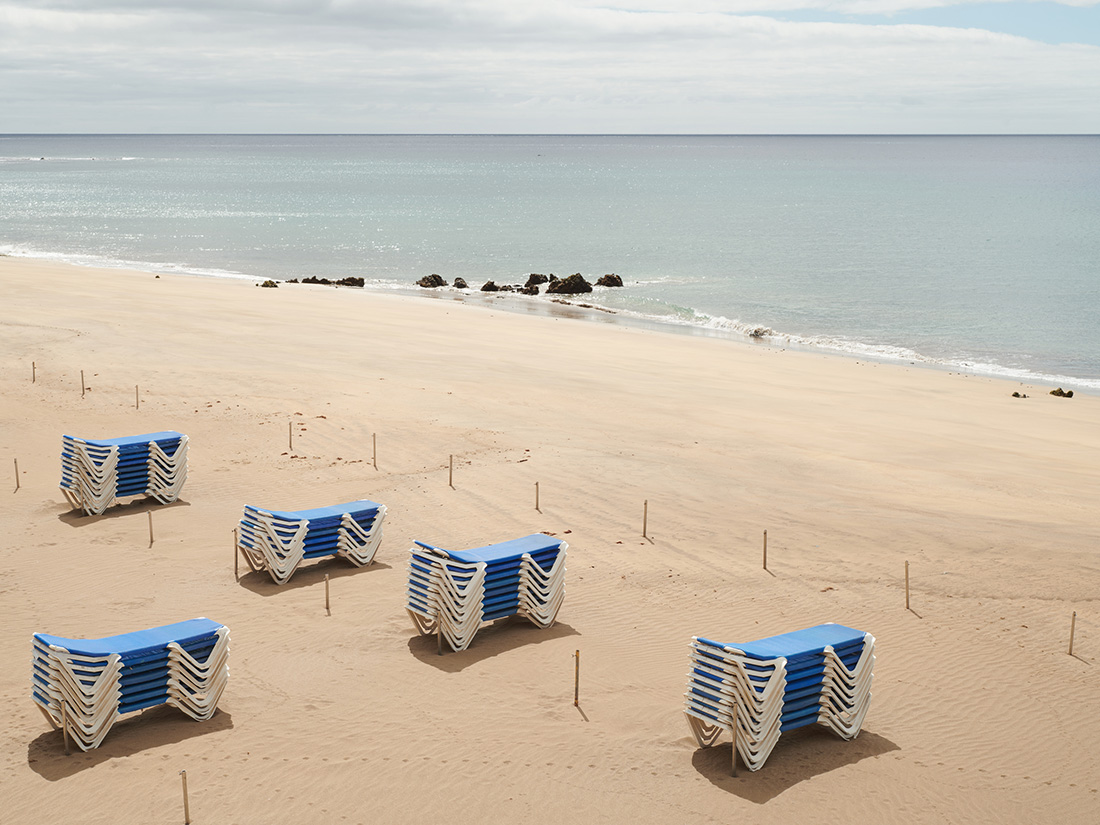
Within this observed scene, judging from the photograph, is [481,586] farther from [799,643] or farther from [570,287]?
[570,287]

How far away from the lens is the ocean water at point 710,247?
154 feet

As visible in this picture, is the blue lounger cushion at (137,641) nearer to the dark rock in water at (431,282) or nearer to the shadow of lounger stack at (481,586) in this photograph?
the shadow of lounger stack at (481,586)

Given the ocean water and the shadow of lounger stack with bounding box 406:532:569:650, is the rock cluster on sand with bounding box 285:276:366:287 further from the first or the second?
the shadow of lounger stack with bounding box 406:532:569:650

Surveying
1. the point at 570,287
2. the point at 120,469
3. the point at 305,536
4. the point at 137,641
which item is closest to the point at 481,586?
the point at 305,536

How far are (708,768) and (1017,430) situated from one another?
18660mm

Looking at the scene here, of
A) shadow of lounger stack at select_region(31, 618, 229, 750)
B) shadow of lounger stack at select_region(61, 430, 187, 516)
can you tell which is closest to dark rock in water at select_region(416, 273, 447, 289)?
shadow of lounger stack at select_region(61, 430, 187, 516)

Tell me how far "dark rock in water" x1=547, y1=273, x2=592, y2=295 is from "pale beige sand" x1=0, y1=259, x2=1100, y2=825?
2607 centimetres

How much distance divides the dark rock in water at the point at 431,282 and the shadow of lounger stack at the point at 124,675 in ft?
158

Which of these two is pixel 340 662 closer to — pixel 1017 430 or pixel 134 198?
pixel 1017 430

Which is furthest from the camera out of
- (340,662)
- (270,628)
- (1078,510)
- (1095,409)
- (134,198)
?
(134,198)

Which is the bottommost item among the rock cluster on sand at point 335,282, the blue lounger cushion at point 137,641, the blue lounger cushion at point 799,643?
the blue lounger cushion at point 137,641

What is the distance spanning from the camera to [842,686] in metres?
10.3

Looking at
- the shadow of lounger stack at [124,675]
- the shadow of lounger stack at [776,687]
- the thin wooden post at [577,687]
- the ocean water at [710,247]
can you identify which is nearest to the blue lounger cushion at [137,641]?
the shadow of lounger stack at [124,675]

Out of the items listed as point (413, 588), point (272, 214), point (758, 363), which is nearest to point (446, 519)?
point (413, 588)
